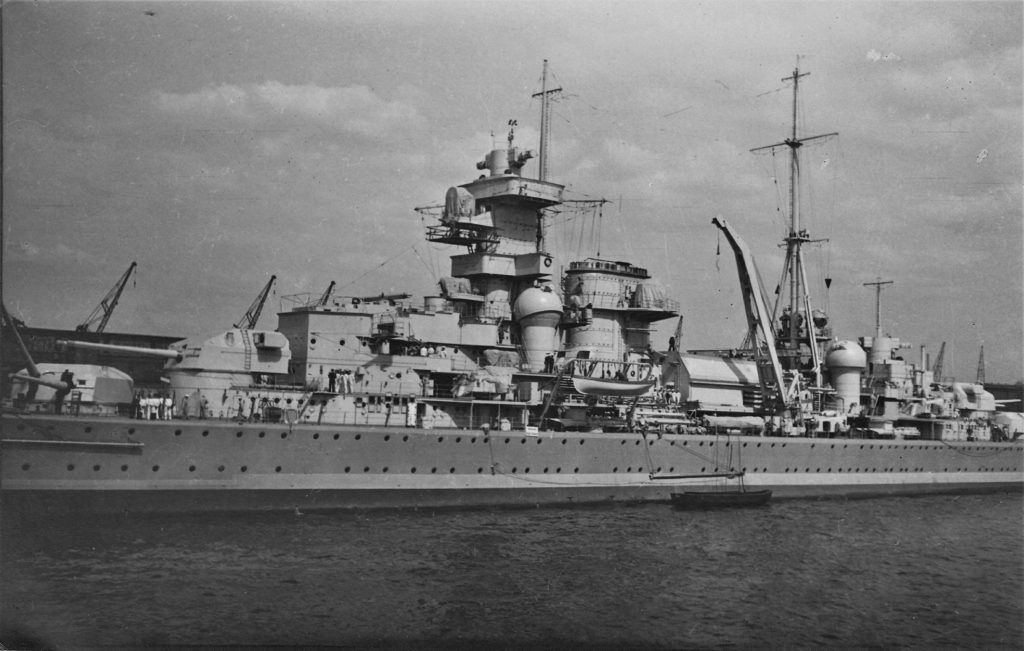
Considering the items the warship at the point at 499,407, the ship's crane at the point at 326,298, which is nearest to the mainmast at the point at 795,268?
the warship at the point at 499,407

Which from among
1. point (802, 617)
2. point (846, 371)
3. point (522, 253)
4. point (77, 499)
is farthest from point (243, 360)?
point (846, 371)

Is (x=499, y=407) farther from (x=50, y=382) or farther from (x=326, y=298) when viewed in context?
(x=50, y=382)

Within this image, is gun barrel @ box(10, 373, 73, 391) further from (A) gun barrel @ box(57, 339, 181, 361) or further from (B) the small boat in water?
(B) the small boat in water

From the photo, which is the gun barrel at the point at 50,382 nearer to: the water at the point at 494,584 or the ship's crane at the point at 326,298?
the water at the point at 494,584

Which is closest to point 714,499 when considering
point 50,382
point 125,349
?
point 125,349

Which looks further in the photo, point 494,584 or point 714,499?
point 714,499
